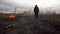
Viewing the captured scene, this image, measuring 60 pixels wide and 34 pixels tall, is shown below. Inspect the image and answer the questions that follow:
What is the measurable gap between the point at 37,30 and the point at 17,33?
0.96 metres

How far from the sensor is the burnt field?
7098mm

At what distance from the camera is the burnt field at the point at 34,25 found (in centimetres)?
710

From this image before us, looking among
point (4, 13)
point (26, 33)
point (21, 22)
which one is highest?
point (4, 13)

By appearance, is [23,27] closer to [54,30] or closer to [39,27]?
[39,27]

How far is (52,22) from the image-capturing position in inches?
308

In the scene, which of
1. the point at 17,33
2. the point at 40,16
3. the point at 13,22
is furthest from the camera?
the point at 40,16

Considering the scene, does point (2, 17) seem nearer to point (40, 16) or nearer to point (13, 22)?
point (13, 22)

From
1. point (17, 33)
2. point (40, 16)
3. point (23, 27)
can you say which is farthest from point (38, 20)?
point (17, 33)

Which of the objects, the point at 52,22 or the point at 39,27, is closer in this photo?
the point at 39,27

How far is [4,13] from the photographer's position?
765 cm

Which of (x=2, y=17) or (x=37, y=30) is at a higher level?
(x=2, y=17)

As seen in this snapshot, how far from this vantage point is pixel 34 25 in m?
7.32

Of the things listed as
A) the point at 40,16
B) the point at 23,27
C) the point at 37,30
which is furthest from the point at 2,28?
the point at 40,16

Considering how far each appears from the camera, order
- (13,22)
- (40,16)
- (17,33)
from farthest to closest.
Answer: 1. (40,16)
2. (13,22)
3. (17,33)
